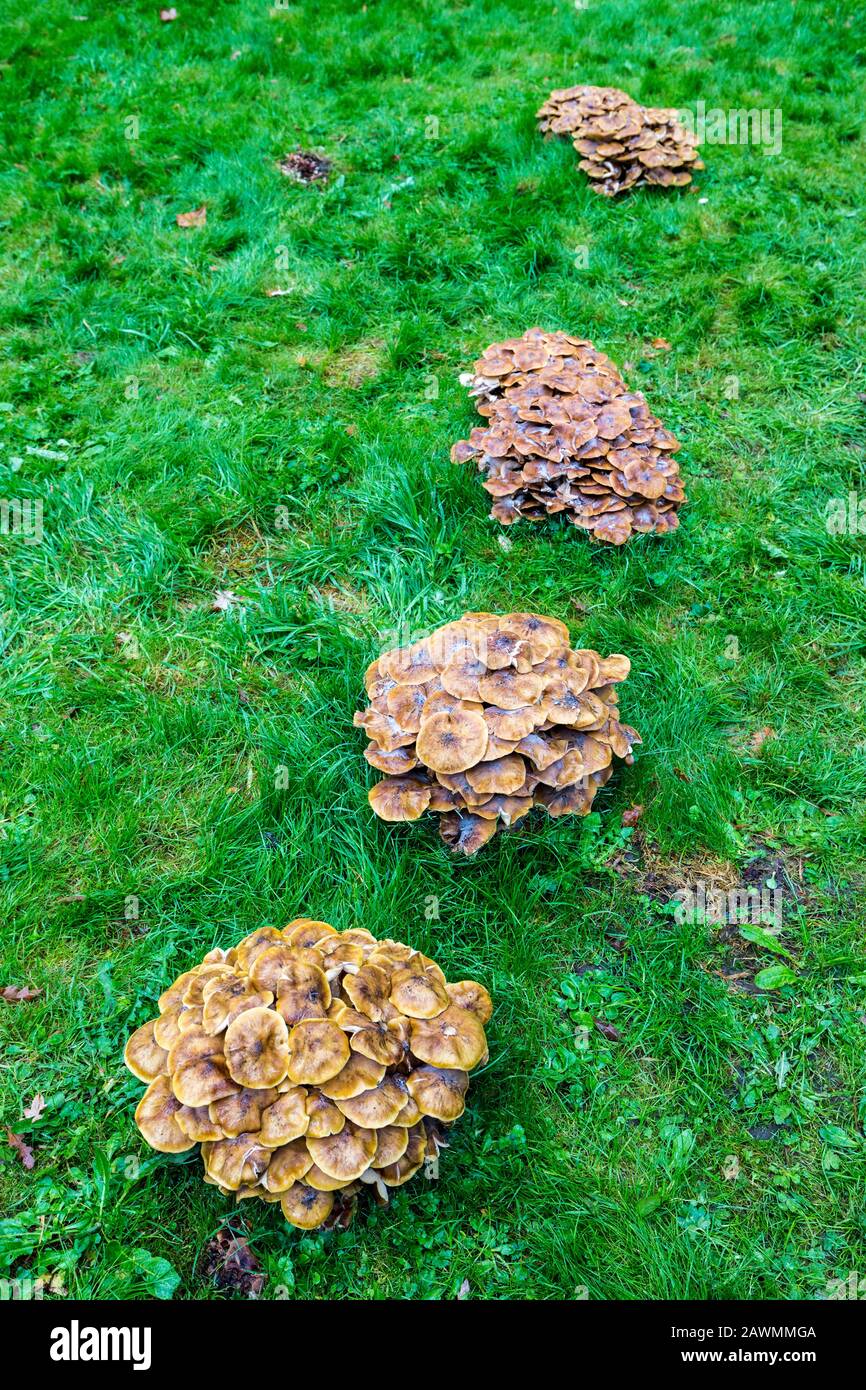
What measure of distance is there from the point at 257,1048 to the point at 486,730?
143cm

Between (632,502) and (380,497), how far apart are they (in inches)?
56.2

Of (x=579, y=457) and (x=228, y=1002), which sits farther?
(x=579, y=457)

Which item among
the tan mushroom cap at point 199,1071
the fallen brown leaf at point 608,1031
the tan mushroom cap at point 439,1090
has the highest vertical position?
the tan mushroom cap at point 199,1071

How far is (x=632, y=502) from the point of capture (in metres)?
4.68

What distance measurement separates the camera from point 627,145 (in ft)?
23.4

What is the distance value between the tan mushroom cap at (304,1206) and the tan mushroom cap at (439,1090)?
39 centimetres

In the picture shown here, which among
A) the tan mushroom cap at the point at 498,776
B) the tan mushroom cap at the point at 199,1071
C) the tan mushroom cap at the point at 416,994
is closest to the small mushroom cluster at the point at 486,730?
the tan mushroom cap at the point at 498,776

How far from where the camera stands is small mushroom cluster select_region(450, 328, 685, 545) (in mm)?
4668

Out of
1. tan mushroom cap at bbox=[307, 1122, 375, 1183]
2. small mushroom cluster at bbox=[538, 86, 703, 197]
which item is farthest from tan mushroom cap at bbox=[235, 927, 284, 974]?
small mushroom cluster at bbox=[538, 86, 703, 197]

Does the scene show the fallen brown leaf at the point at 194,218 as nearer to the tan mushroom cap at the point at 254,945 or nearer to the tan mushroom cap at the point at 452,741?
the tan mushroom cap at the point at 452,741

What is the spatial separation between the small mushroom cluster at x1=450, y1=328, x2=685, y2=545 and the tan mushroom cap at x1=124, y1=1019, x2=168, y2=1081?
127 inches

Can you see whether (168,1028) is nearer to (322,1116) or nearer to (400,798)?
(322,1116)

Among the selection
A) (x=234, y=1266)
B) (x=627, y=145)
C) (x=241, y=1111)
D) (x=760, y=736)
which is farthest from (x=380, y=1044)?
(x=627, y=145)

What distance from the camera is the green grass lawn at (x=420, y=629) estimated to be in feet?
9.16
